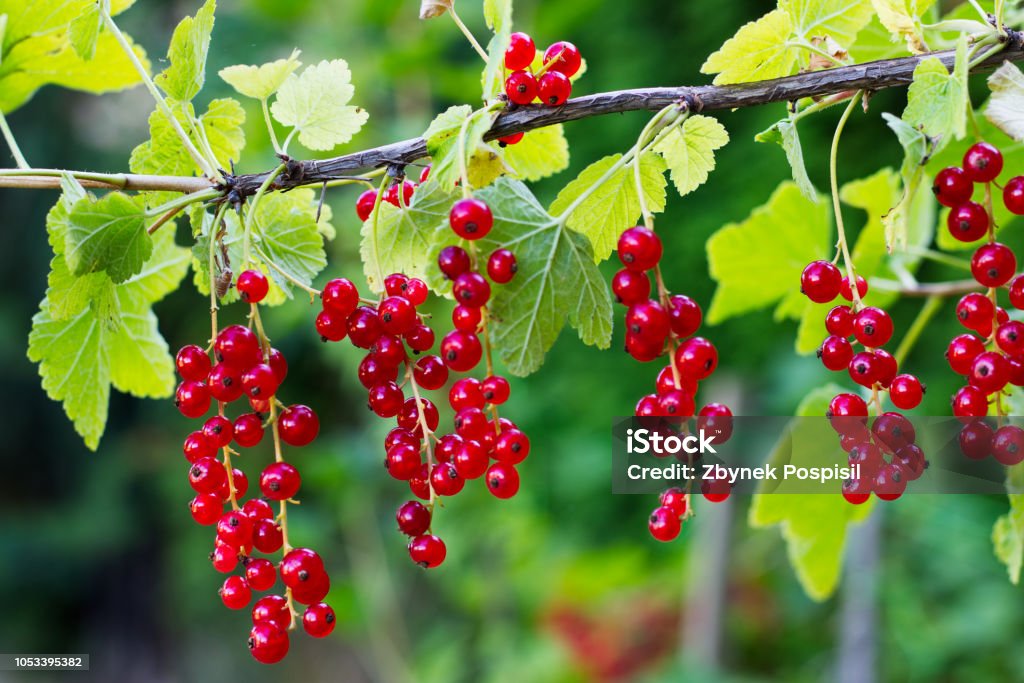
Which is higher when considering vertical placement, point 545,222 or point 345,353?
point 345,353

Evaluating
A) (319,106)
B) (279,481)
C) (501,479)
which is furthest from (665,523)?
(319,106)

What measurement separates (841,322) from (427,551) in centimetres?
21

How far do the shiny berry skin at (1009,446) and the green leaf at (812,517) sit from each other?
220mm

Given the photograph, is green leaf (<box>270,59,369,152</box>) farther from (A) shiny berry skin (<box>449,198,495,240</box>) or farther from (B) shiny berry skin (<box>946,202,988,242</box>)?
(B) shiny berry skin (<box>946,202,988,242</box>)

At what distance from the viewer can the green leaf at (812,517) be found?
2.02 ft

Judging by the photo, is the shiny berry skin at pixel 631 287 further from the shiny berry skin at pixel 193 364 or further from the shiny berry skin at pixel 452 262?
the shiny berry skin at pixel 193 364

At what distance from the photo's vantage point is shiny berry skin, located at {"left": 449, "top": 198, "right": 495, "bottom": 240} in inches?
13.4

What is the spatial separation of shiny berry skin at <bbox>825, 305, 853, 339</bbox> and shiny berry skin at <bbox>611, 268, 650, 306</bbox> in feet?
0.30

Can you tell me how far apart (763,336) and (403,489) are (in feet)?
3.71

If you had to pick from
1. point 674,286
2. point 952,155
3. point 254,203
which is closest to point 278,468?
point 254,203

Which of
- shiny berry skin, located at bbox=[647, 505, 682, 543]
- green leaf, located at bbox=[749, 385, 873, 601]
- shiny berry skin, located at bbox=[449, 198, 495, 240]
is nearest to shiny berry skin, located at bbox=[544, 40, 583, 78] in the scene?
shiny berry skin, located at bbox=[449, 198, 495, 240]

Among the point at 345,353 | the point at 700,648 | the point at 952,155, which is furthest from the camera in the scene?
the point at 345,353

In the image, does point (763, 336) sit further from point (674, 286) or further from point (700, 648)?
point (700, 648)

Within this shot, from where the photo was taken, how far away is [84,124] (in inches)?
152
